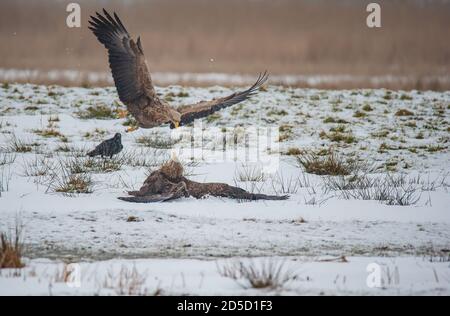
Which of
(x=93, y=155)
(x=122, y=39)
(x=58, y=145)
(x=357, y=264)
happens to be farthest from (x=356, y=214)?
(x=58, y=145)

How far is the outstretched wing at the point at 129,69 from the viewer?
312 inches

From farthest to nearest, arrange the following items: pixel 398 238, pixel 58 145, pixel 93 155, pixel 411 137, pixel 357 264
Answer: pixel 411 137 → pixel 58 145 → pixel 93 155 → pixel 398 238 → pixel 357 264

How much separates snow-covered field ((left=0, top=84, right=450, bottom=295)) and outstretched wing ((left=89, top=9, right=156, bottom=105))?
1.27m

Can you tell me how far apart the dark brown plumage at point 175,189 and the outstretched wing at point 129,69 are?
0.91m

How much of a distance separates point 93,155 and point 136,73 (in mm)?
3075

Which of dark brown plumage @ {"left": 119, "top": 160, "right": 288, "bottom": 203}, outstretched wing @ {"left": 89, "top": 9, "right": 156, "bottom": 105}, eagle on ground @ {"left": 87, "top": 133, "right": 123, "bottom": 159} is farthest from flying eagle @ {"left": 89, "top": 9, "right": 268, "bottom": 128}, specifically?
eagle on ground @ {"left": 87, "top": 133, "right": 123, "bottom": 159}

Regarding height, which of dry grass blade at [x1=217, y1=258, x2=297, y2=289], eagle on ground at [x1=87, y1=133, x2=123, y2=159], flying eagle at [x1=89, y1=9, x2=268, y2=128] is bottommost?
dry grass blade at [x1=217, y1=258, x2=297, y2=289]

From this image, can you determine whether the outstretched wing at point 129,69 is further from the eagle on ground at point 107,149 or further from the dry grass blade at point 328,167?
the dry grass blade at point 328,167

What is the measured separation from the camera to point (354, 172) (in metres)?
10.2

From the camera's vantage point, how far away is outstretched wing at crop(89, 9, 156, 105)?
26.0 feet

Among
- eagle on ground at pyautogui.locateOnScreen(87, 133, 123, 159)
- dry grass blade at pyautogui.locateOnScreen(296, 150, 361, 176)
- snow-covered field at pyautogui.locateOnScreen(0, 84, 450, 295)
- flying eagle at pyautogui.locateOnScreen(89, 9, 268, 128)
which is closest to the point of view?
snow-covered field at pyautogui.locateOnScreen(0, 84, 450, 295)

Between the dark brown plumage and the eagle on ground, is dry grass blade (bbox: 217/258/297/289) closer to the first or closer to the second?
the dark brown plumage

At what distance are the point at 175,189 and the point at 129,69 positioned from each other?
152cm
